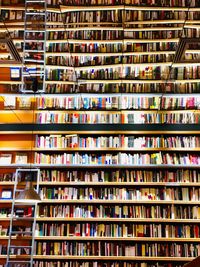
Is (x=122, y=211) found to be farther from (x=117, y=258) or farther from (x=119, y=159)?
(x=119, y=159)

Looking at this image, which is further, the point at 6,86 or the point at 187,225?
the point at 6,86

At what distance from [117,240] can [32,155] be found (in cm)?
188

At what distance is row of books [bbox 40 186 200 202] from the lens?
5.64 meters

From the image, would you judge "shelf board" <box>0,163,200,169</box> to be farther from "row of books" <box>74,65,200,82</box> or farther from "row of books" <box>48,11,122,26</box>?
"row of books" <box>48,11,122,26</box>

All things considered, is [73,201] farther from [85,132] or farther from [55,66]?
[55,66]

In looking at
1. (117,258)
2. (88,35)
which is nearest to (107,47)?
(88,35)

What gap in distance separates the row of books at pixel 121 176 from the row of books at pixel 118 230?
2.14 feet

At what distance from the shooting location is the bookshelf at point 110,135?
5430mm

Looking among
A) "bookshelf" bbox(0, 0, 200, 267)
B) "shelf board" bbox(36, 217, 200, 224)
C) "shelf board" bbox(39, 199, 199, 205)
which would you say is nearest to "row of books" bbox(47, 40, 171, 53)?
"bookshelf" bbox(0, 0, 200, 267)

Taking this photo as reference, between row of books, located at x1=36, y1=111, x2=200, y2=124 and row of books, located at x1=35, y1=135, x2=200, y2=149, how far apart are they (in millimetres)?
259

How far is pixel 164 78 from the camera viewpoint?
592 centimetres

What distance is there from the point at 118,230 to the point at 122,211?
283mm

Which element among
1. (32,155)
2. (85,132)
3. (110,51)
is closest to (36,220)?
(32,155)

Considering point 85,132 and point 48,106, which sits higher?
point 48,106
